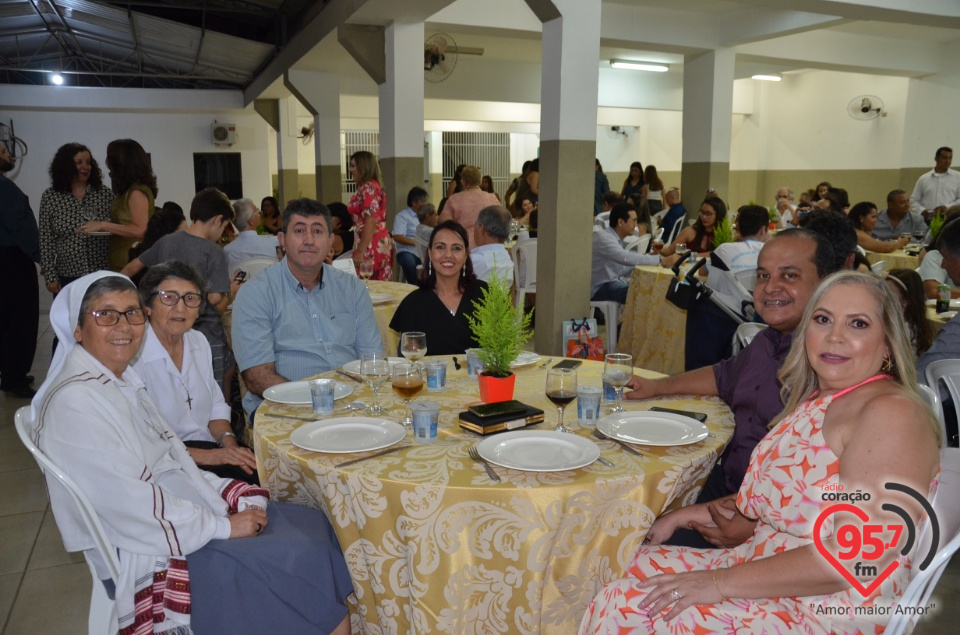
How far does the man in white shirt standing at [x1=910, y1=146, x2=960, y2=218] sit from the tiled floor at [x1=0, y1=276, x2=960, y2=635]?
715cm

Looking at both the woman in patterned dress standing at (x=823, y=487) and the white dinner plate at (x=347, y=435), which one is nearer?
the woman in patterned dress standing at (x=823, y=487)

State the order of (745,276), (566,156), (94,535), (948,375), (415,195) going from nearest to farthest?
(94,535), (948,375), (745,276), (566,156), (415,195)

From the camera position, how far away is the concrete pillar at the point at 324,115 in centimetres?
1006

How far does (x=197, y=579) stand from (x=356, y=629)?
18.7 inches

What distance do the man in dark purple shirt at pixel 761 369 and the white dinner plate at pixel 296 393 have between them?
907 millimetres

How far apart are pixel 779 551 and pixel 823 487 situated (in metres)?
0.19

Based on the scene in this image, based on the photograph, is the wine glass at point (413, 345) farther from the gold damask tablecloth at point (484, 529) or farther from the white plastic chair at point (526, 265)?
the white plastic chair at point (526, 265)

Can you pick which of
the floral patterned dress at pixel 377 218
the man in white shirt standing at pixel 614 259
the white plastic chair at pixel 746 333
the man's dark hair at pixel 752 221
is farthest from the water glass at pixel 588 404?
the floral patterned dress at pixel 377 218

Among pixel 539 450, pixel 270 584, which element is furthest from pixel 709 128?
pixel 270 584

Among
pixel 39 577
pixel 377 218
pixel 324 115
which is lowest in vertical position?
pixel 39 577

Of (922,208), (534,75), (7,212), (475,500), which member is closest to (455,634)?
(475,500)

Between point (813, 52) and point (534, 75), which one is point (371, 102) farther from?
point (813, 52)
